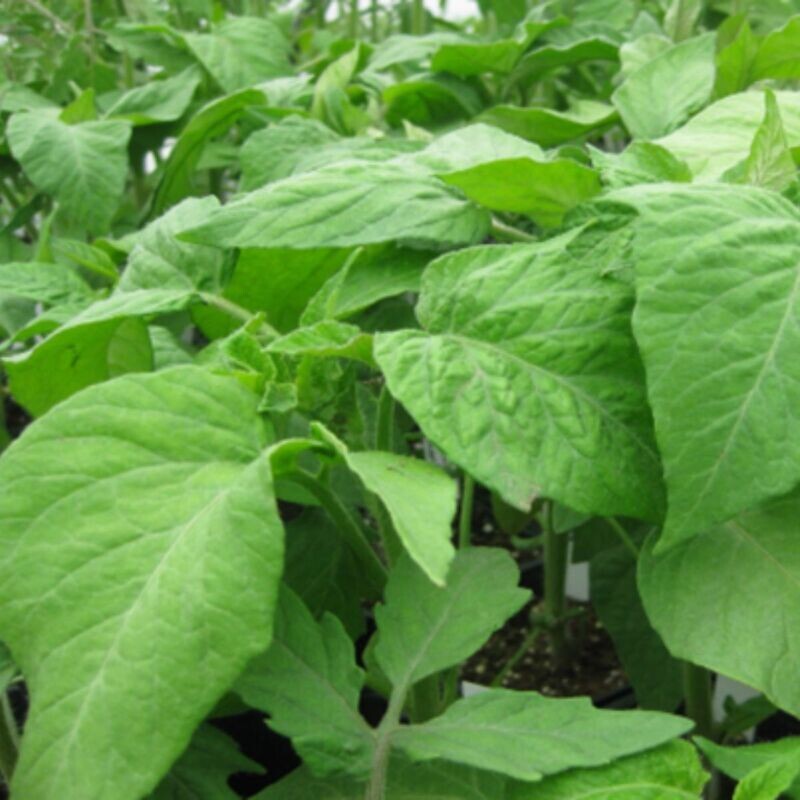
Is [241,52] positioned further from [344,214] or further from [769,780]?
[769,780]

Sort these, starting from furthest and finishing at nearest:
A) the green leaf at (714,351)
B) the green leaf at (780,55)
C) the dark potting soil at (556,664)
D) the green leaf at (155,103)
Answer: the green leaf at (155,103)
the dark potting soil at (556,664)
the green leaf at (780,55)
the green leaf at (714,351)

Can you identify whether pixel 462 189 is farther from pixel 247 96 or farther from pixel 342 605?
pixel 247 96

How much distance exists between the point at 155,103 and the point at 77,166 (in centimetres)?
18

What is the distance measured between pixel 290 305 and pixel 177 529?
9.1 inches

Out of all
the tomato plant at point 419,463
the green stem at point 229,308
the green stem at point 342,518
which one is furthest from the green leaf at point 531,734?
the green stem at point 229,308

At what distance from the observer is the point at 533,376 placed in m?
0.43

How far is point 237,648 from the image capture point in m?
0.38

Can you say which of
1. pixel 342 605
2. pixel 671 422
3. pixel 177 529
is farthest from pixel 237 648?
pixel 342 605

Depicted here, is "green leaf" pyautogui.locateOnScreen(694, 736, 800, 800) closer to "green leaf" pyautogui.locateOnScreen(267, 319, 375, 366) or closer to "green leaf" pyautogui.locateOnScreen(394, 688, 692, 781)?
"green leaf" pyautogui.locateOnScreen(394, 688, 692, 781)

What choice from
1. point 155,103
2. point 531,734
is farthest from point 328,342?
point 155,103

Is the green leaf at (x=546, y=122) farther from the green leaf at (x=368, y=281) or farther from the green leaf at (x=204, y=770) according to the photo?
the green leaf at (x=204, y=770)

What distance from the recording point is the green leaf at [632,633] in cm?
67

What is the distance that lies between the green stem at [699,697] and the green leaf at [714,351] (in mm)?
242

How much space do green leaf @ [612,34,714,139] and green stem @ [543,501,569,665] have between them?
0.26 meters
